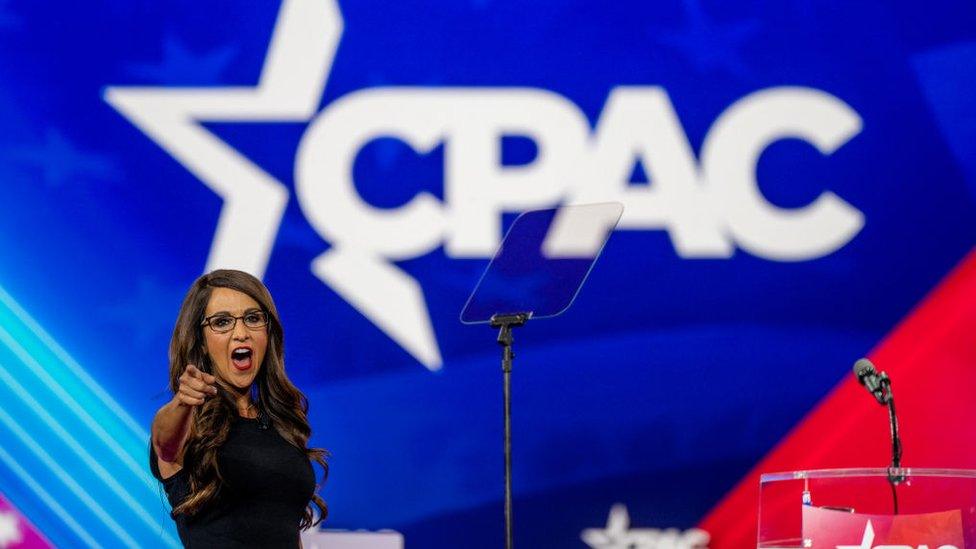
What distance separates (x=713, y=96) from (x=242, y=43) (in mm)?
1571

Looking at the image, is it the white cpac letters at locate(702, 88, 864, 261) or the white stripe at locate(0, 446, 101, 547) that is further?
the white cpac letters at locate(702, 88, 864, 261)

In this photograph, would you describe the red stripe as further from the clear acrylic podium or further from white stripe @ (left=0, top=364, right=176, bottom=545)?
white stripe @ (left=0, top=364, right=176, bottom=545)

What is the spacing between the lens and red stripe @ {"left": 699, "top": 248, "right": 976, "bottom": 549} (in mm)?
4090

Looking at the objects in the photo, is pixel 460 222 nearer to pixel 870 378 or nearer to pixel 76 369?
pixel 76 369

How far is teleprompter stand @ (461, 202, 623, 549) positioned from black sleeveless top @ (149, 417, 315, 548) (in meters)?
0.89

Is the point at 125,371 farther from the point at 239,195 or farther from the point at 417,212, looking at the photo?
the point at 417,212

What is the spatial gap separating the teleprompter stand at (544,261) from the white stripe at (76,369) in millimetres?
1254

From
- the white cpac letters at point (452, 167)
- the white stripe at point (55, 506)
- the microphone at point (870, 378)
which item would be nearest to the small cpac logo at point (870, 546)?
the microphone at point (870, 378)

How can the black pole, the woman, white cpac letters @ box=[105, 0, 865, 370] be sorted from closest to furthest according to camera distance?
the woman → the black pole → white cpac letters @ box=[105, 0, 865, 370]

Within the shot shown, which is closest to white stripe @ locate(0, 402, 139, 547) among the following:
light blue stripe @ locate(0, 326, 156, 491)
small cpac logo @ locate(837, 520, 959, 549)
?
light blue stripe @ locate(0, 326, 156, 491)

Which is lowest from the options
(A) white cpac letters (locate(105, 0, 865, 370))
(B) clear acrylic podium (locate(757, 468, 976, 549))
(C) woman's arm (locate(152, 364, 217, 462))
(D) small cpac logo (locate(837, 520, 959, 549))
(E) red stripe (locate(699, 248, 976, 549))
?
(D) small cpac logo (locate(837, 520, 959, 549))

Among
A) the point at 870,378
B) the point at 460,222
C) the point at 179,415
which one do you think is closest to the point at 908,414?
the point at 870,378

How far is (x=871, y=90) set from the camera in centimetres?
421

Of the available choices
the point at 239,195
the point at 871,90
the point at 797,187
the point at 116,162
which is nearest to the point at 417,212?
the point at 239,195
